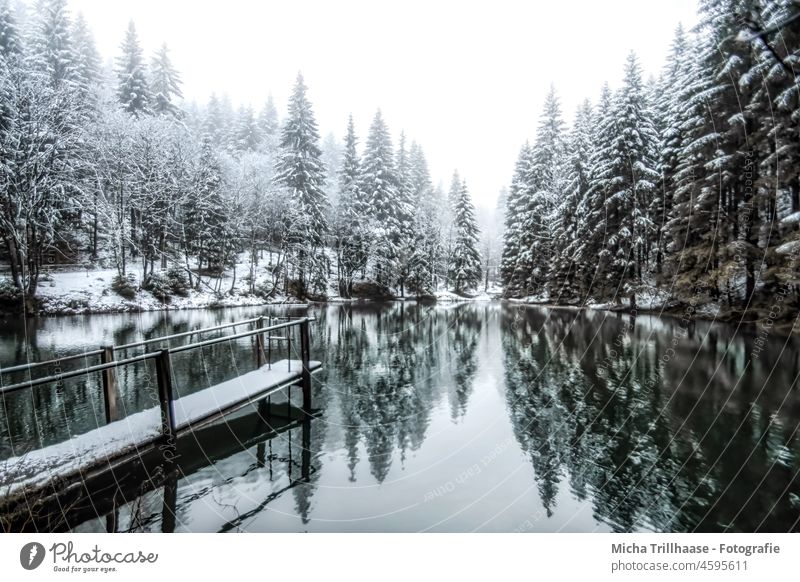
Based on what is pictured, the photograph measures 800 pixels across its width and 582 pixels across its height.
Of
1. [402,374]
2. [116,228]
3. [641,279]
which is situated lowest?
[402,374]

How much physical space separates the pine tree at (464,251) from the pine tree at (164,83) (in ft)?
37.2

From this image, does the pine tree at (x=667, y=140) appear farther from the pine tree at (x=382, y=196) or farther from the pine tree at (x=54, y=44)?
the pine tree at (x=54, y=44)

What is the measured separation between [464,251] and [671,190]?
26.3ft

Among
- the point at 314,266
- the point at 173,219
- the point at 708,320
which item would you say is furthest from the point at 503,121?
the point at 708,320

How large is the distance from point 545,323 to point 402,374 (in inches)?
368

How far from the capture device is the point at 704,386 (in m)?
7.18

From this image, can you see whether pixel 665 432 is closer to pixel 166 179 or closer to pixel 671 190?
pixel 671 190

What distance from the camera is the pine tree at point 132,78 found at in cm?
548

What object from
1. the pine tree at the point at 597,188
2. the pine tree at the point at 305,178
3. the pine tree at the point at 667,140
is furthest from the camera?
the pine tree at the point at 667,140

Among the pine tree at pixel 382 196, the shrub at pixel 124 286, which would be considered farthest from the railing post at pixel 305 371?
the shrub at pixel 124 286
